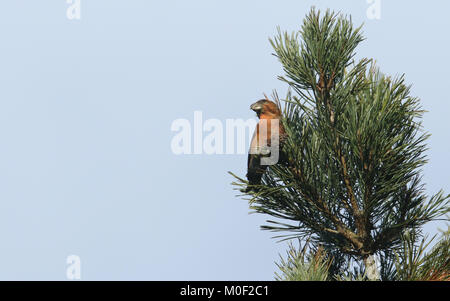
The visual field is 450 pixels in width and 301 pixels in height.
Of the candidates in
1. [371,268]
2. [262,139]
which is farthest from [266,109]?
[371,268]

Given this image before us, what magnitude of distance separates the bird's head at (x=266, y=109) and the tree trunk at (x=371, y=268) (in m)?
1.24

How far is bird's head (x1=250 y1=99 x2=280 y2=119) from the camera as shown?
14.3 ft

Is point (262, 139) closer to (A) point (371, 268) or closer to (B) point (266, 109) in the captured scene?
(B) point (266, 109)

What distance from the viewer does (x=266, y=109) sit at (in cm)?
440

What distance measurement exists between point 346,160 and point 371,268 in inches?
31.3

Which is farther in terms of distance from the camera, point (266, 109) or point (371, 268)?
point (266, 109)

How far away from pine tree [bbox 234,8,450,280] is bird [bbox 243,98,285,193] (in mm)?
72

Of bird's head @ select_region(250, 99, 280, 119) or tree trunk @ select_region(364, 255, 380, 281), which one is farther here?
bird's head @ select_region(250, 99, 280, 119)

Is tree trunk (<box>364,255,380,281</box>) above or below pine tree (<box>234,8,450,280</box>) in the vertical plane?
below

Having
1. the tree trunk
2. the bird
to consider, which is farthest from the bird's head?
the tree trunk

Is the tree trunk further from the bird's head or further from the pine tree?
the bird's head

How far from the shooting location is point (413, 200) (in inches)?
171
